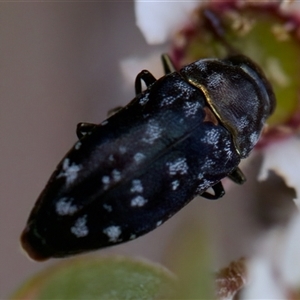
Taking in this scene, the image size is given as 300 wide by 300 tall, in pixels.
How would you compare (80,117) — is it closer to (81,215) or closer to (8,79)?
(8,79)

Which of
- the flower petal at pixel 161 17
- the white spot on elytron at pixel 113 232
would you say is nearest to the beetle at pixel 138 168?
the white spot on elytron at pixel 113 232

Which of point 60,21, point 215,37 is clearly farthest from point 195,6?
point 60,21

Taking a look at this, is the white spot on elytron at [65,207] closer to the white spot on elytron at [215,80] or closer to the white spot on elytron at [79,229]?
the white spot on elytron at [79,229]

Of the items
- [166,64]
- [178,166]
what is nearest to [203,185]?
[178,166]

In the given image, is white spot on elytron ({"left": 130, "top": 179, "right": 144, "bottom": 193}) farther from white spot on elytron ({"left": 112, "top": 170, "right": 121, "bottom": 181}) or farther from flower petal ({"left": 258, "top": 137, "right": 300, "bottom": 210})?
flower petal ({"left": 258, "top": 137, "right": 300, "bottom": 210})

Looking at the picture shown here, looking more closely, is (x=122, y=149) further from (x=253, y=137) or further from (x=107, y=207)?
(x=253, y=137)

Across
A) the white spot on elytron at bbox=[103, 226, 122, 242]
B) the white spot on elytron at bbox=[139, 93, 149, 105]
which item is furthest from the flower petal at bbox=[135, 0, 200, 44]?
the white spot on elytron at bbox=[103, 226, 122, 242]

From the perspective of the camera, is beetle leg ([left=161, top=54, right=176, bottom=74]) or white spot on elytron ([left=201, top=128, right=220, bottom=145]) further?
beetle leg ([left=161, top=54, right=176, bottom=74])
